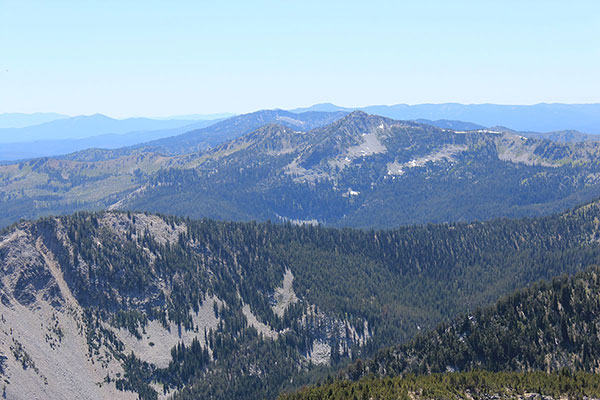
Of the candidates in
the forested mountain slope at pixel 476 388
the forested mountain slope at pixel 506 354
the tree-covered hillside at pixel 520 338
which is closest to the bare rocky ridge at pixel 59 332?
the tree-covered hillside at pixel 520 338

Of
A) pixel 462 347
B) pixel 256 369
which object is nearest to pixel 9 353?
pixel 256 369

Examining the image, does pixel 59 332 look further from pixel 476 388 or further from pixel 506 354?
pixel 506 354

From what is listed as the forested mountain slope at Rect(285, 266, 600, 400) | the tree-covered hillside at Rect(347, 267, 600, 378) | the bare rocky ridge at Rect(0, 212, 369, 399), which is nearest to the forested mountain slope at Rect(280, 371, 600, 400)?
the forested mountain slope at Rect(285, 266, 600, 400)

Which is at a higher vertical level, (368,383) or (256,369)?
(368,383)

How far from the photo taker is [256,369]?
576 feet

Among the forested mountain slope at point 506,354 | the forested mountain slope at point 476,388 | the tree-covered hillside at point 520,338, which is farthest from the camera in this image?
the tree-covered hillside at point 520,338

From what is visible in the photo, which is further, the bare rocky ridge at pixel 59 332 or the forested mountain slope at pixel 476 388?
the bare rocky ridge at pixel 59 332

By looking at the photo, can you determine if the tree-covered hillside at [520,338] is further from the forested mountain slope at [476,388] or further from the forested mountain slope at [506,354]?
the forested mountain slope at [476,388]

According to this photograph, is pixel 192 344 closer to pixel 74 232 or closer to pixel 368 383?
pixel 74 232

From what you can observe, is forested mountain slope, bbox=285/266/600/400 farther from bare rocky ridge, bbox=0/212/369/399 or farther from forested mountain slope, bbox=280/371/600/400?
bare rocky ridge, bbox=0/212/369/399

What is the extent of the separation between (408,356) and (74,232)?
142624 millimetres

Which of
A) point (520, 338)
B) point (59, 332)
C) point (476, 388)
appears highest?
point (476, 388)

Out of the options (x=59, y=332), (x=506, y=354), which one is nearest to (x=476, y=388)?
(x=506, y=354)

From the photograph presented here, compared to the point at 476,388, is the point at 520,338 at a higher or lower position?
lower
